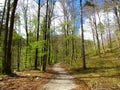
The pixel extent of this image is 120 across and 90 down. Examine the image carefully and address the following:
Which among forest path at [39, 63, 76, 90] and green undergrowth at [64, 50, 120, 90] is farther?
green undergrowth at [64, 50, 120, 90]

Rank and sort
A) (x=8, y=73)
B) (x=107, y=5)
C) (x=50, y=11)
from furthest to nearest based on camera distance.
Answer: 1. (x=107, y=5)
2. (x=50, y=11)
3. (x=8, y=73)

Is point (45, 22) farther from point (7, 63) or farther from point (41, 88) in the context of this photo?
point (41, 88)

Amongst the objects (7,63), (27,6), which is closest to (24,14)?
(27,6)

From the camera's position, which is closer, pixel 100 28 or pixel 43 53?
pixel 43 53

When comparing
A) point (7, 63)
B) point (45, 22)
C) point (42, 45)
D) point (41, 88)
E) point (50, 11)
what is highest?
point (50, 11)

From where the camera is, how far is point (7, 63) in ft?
53.9

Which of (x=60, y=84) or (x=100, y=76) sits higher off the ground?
(x=100, y=76)

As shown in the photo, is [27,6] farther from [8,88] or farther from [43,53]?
[8,88]

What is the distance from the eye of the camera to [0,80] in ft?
43.7

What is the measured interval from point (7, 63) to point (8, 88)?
5417mm

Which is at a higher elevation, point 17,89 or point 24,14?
point 24,14

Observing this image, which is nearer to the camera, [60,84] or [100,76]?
[60,84]

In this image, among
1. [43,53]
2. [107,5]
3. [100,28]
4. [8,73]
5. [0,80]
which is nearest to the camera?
[0,80]

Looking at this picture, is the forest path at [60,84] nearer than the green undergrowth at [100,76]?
Yes
